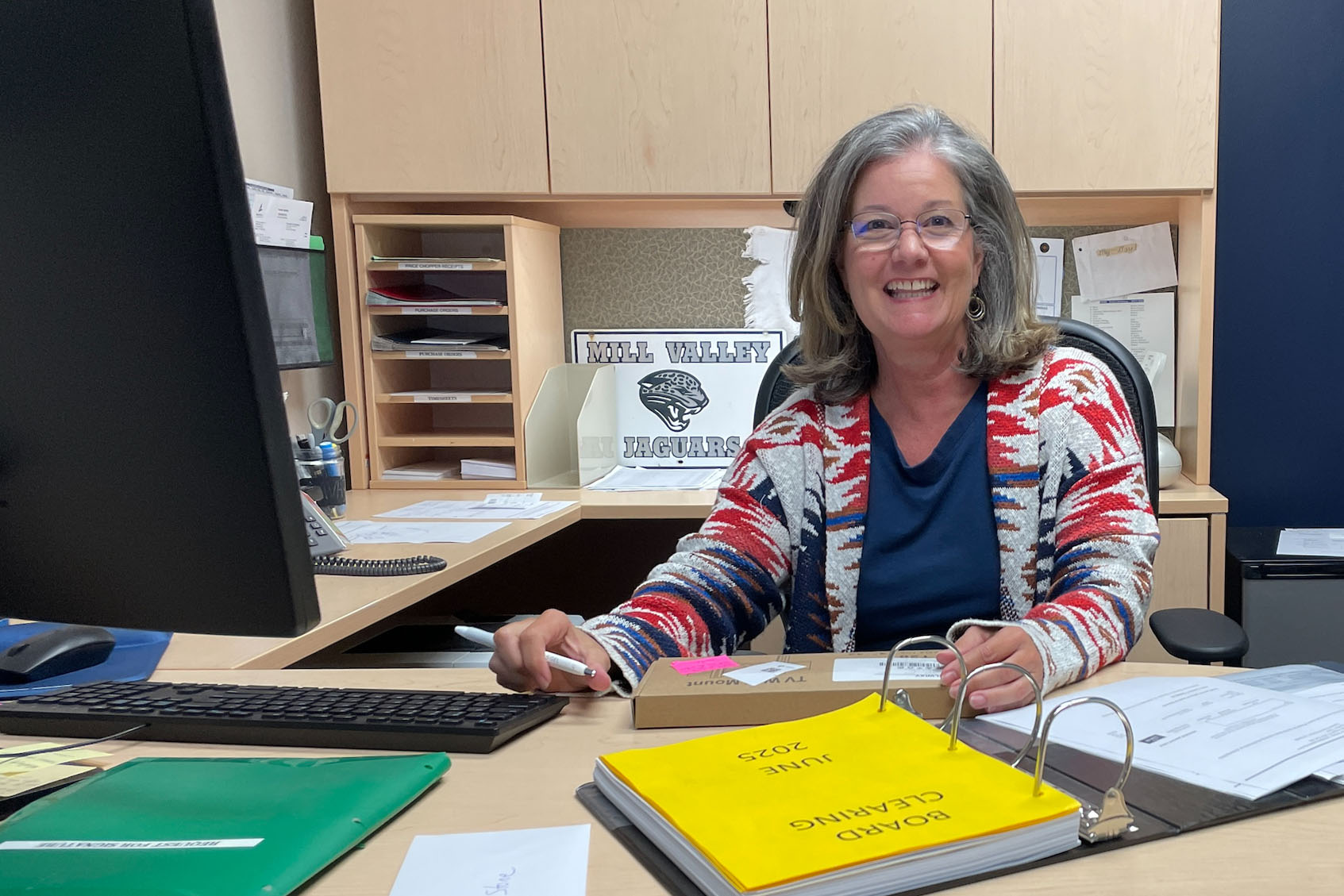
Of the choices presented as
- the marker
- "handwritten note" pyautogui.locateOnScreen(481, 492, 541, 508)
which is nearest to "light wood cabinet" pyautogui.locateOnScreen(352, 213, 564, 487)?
"handwritten note" pyautogui.locateOnScreen(481, 492, 541, 508)

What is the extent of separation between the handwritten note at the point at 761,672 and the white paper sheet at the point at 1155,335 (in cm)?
Result: 175

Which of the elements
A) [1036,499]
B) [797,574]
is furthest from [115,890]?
[1036,499]

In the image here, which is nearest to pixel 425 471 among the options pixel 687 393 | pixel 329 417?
pixel 329 417

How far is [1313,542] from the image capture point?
2.09m

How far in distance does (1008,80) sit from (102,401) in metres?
1.96

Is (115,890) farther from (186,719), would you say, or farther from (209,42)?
(209,42)

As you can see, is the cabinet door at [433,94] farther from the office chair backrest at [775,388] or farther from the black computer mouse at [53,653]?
the black computer mouse at [53,653]

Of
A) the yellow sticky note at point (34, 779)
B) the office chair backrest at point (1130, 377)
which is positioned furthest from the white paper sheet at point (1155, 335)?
the yellow sticky note at point (34, 779)

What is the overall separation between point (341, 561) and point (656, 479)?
95 cm

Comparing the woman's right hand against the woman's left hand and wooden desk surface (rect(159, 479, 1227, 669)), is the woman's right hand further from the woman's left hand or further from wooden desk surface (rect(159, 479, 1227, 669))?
the woman's left hand

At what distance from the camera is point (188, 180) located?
466 millimetres

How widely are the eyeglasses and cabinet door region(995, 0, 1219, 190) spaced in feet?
2.94

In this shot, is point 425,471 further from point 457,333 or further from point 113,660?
point 113,660

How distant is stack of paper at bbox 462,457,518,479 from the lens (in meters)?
2.31
